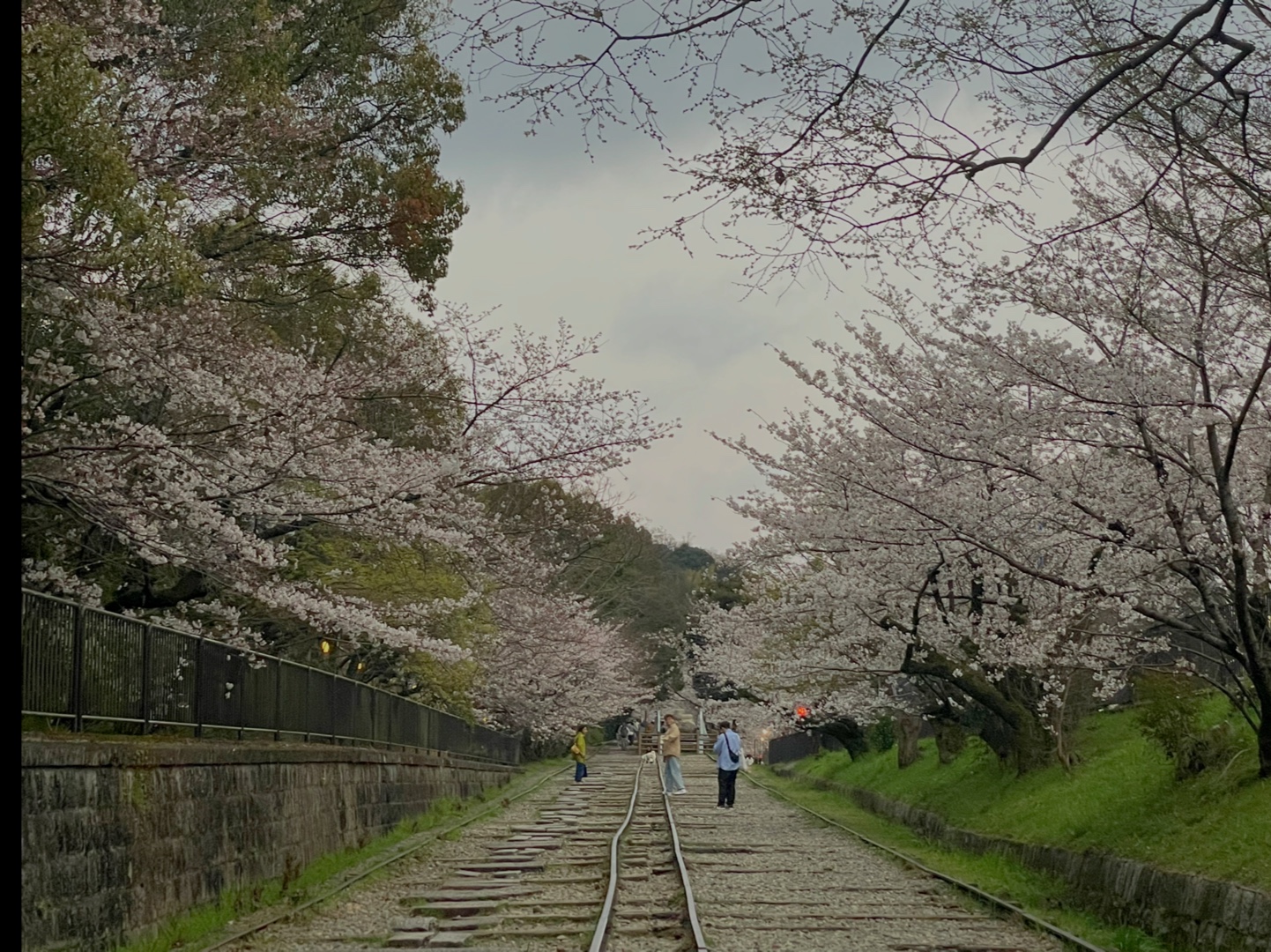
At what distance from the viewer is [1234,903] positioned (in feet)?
31.8

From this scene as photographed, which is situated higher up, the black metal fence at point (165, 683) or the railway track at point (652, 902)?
the black metal fence at point (165, 683)

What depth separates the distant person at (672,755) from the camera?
26.0 m

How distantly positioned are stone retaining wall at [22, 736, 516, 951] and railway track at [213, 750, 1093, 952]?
868mm

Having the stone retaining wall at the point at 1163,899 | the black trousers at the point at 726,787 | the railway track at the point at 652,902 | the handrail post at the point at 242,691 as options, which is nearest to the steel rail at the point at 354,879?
the railway track at the point at 652,902

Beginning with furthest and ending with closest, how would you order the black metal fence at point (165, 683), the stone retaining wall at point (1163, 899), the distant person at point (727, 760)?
the distant person at point (727, 760), the black metal fence at point (165, 683), the stone retaining wall at point (1163, 899)

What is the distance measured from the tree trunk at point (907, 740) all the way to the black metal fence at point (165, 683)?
11523 mm

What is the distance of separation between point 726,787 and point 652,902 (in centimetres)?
1406

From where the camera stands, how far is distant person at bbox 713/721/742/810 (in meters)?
25.3

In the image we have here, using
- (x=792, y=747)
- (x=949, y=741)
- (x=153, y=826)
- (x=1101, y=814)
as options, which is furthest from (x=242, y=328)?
(x=792, y=747)

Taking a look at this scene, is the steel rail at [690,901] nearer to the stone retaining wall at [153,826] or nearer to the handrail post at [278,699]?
the stone retaining wall at [153,826]

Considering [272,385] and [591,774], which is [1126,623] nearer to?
[272,385]

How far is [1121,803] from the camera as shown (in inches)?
572

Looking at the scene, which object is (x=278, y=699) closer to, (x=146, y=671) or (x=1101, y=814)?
(x=146, y=671)

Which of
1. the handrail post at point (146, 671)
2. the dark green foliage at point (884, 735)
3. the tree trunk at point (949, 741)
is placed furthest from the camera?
the dark green foliage at point (884, 735)
